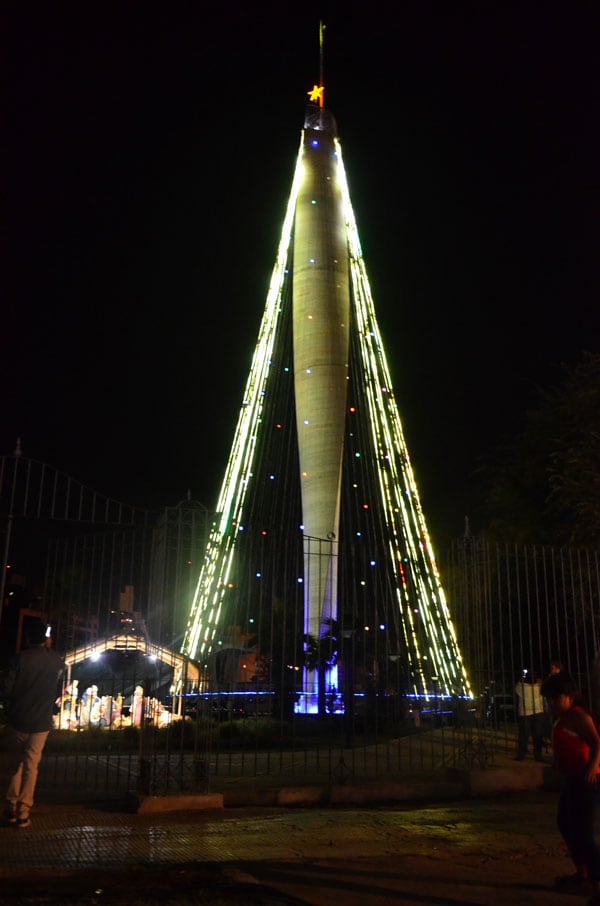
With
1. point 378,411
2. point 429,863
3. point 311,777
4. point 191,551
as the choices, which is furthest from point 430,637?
point 429,863

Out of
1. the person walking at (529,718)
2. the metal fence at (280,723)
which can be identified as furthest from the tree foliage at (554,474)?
the person walking at (529,718)

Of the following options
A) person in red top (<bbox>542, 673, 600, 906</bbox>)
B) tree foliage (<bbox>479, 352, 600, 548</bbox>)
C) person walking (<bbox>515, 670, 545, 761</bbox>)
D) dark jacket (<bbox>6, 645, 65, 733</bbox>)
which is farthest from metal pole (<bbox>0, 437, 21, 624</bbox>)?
tree foliage (<bbox>479, 352, 600, 548</bbox>)

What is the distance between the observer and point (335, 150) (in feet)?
85.1

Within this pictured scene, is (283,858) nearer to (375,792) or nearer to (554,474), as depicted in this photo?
(375,792)

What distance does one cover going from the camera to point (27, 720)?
22.3ft

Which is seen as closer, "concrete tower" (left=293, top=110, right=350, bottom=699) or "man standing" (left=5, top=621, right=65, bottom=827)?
"man standing" (left=5, top=621, right=65, bottom=827)

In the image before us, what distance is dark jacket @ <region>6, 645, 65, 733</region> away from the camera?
6.80 meters

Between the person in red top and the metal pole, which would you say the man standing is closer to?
the metal pole

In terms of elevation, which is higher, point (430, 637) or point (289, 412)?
point (289, 412)

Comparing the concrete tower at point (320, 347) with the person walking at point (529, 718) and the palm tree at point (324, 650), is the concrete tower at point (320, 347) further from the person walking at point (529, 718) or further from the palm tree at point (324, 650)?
the person walking at point (529, 718)

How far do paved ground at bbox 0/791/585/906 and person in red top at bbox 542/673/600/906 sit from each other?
0.23 meters

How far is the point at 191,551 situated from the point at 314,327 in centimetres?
1678

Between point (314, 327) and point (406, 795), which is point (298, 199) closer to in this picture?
point (314, 327)

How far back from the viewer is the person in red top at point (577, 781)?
17.1ft
